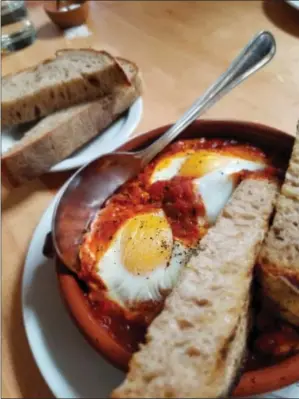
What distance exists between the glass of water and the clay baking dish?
1147 millimetres

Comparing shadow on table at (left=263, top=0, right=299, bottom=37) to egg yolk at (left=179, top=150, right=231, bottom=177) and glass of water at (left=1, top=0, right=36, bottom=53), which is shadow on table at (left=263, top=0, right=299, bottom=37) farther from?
glass of water at (left=1, top=0, right=36, bottom=53)

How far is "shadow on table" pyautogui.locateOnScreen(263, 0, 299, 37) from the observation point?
160cm

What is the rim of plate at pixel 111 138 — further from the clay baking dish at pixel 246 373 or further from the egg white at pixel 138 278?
the egg white at pixel 138 278

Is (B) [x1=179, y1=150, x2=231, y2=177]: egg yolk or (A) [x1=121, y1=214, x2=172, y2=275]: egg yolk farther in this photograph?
(B) [x1=179, y1=150, x2=231, y2=177]: egg yolk

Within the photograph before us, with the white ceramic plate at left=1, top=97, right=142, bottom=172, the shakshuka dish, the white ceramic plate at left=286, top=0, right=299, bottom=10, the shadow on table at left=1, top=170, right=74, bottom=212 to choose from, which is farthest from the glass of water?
the shakshuka dish

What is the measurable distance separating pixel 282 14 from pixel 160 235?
3.90 ft

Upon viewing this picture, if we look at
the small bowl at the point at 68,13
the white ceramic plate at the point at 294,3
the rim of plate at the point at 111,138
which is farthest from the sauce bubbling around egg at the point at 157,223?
the small bowl at the point at 68,13

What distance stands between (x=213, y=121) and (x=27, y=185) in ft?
1.84

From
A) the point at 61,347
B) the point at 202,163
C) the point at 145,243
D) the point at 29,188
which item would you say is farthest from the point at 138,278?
the point at 29,188

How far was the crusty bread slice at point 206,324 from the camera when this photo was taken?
66cm

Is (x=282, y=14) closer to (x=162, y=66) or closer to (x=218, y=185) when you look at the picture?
(x=162, y=66)

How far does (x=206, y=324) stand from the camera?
721mm

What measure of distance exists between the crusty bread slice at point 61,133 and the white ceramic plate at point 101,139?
2 cm

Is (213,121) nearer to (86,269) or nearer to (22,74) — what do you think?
(86,269)
